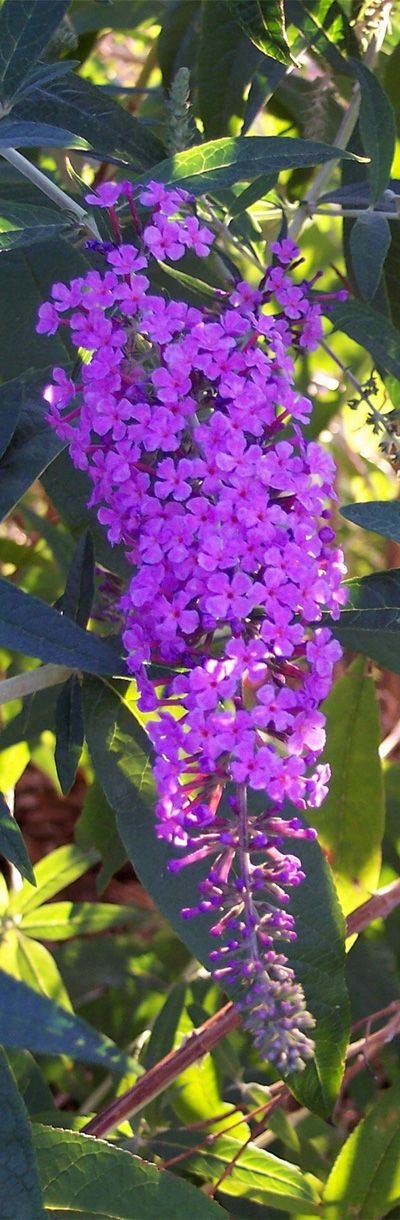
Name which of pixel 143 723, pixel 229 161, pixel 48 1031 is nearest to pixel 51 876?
pixel 143 723

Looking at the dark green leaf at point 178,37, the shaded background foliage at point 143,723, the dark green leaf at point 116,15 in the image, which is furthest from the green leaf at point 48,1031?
the dark green leaf at point 116,15

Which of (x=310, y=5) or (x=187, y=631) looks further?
(x=310, y=5)

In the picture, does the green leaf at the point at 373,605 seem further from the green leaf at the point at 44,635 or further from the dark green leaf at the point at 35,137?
the dark green leaf at the point at 35,137

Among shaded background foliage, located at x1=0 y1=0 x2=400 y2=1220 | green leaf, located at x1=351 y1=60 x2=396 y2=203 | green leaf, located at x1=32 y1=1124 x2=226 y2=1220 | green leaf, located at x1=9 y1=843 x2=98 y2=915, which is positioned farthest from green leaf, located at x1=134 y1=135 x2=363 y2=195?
green leaf, located at x1=9 y1=843 x2=98 y2=915

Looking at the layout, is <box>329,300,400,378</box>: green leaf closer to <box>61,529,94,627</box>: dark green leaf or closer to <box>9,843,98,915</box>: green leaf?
<box>61,529,94,627</box>: dark green leaf

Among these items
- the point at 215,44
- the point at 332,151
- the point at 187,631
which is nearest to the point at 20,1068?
the point at 187,631

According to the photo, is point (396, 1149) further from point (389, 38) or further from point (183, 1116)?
point (389, 38)

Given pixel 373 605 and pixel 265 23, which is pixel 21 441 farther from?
pixel 265 23
